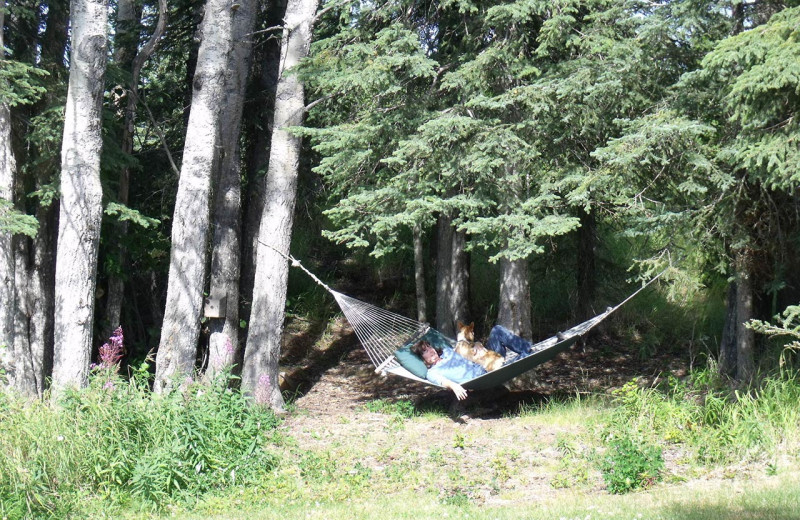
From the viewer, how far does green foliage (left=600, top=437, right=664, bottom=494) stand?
16.4 ft

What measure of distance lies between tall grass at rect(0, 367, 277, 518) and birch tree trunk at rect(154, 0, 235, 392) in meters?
1.91

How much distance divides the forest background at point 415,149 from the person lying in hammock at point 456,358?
0.57 meters

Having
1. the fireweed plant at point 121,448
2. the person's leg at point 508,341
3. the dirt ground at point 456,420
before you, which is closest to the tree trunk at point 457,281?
the dirt ground at point 456,420

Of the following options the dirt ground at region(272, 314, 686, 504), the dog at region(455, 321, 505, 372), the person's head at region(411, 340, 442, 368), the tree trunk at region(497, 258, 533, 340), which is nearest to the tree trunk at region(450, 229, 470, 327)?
the dirt ground at region(272, 314, 686, 504)

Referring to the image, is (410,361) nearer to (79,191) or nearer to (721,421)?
(721,421)

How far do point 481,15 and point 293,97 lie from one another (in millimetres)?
2027

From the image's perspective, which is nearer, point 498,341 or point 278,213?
point 498,341

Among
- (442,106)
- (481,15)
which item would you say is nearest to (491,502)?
(442,106)

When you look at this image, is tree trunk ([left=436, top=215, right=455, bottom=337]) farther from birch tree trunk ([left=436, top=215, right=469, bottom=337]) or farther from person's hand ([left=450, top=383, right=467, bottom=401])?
person's hand ([left=450, top=383, right=467, bottom=401])

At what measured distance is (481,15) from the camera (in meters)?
7.50

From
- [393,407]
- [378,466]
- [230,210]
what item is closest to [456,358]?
[393,407]

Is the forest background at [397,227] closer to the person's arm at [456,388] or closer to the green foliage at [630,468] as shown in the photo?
the green foliage at [630,468]

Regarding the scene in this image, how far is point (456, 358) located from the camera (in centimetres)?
734

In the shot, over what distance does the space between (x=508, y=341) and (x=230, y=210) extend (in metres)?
3.37
